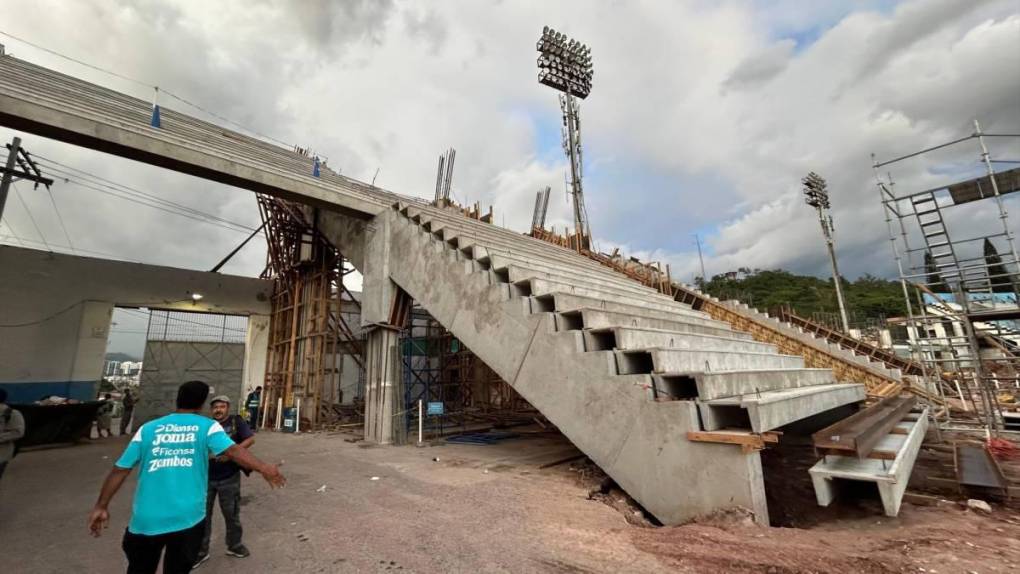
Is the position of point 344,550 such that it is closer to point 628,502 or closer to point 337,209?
point 628,502

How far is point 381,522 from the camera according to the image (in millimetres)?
4168

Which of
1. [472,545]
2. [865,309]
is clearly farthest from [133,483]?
[865,309]

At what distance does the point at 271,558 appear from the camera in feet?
11.3

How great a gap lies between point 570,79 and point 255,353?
2194cm

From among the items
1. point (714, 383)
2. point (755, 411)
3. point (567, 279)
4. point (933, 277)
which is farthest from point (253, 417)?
point (933, 277)

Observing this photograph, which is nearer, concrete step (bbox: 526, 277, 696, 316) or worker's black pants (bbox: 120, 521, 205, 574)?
worker's black pants (bbox: 120, 521, 205, 574)

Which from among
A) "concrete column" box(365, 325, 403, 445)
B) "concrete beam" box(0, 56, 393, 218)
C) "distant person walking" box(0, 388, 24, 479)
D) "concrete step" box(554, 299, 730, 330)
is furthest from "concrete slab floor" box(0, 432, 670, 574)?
"concrete beam" box(0, 56, 393, 218)

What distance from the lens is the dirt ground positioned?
304 cm

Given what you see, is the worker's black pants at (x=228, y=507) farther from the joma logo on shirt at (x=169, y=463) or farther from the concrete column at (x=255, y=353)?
the concrete column at (x=255, y=353)

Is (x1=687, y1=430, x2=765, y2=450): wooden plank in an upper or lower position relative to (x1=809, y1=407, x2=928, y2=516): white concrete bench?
upper

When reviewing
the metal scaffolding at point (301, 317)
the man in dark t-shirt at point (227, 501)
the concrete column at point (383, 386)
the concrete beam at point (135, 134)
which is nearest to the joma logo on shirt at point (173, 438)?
the man in dark t-shirt at point (227, 501)

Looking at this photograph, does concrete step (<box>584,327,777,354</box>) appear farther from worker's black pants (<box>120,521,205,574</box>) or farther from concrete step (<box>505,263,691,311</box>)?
worker's black pants (<box>120,521,205,574</box>)

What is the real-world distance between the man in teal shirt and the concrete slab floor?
1.17m

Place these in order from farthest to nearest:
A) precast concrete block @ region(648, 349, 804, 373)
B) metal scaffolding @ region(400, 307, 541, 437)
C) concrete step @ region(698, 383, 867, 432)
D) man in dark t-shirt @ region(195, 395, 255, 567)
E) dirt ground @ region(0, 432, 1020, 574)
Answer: metal scaffolding @ region(400, 307, 541, 437) → precast concrete block @ region(648, 349, 804, 373) → concrete step @ region(698, 383, 867, 432) → man in dark t-shirt @ region(195, 395, 255, 567) → dirt ground @ region(0, 432, 1020, 574)
